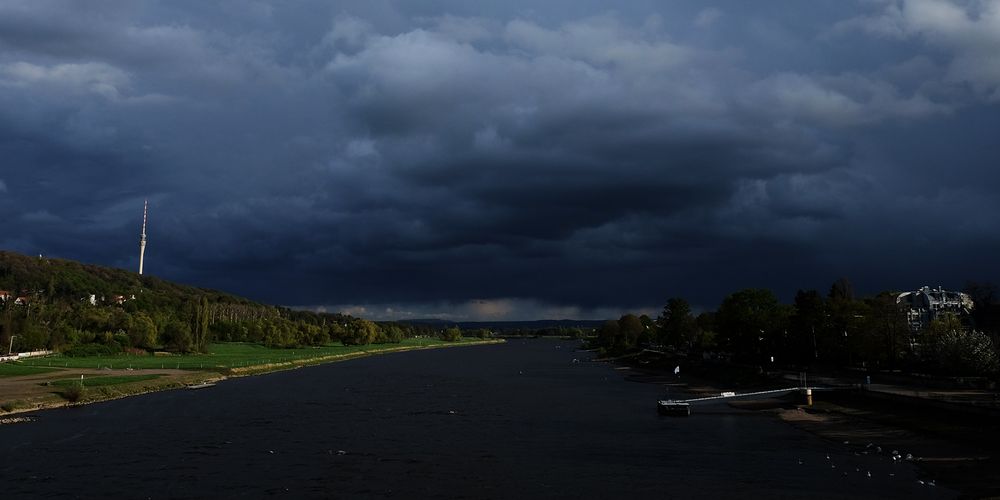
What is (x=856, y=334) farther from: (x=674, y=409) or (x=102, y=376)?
(x=102, y=376)

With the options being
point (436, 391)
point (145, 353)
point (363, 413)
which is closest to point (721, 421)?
point (363, 413)

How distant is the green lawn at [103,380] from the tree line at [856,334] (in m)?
114

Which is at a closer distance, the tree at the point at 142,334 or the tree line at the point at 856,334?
the tree line at the point at 856,334

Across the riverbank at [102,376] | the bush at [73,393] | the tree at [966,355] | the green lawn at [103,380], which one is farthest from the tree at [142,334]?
Answer: the tree at [966,355]

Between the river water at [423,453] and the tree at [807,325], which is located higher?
the tree at [807,325]

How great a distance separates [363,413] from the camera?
268 ft

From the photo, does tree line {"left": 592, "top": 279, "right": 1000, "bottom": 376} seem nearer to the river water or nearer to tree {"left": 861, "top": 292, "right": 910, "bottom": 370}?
tree {"left": 861, "top": 292, "right": 910, "bottom": 370}

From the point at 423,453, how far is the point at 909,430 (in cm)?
4395

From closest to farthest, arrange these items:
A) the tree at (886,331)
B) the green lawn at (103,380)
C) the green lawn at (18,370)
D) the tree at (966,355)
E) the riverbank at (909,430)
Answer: the riverbank at (909,430)
the tree at (966,355)
the green lawn at (103,380)
the tree at (886,331)
the green lawn at (18,370)

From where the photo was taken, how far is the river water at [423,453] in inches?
1686

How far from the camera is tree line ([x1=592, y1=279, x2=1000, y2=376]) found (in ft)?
290

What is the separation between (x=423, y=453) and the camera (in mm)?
55250

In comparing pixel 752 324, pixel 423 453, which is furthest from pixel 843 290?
pixel 423 453

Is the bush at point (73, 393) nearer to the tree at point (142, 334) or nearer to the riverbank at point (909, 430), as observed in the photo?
the riverbank at point (909, 430)
